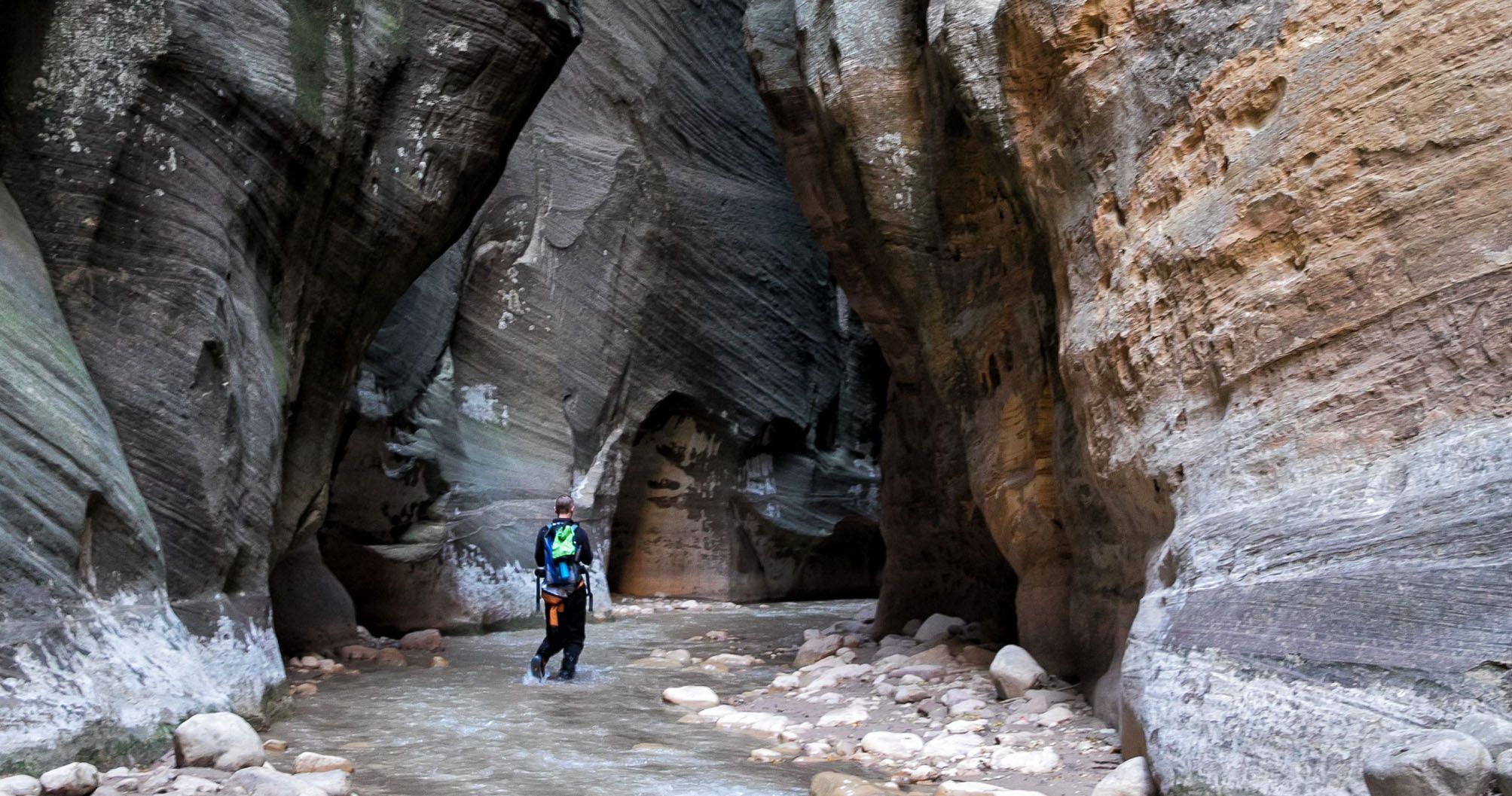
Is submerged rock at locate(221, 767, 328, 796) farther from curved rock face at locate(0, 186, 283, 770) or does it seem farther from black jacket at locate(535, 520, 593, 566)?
black jacket at locate(535, 520, 593, 566)

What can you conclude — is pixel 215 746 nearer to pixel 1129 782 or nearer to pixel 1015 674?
pixel 1129 782

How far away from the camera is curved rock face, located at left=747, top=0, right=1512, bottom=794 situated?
11.0ft

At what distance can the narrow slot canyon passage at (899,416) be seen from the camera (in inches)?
143

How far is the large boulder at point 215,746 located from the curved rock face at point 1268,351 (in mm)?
3659

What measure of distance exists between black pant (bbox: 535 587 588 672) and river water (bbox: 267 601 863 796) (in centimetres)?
22

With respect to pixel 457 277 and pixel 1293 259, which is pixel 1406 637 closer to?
pixel 1293 259

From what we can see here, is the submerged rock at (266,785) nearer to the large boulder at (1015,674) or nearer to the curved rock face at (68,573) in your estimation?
the curved rock face at (68,573)

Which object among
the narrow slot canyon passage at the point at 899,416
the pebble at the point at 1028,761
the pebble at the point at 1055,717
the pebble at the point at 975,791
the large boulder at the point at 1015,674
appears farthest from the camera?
the large boulder at the point at 1015,674

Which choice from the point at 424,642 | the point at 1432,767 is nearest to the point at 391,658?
the point at 424,642

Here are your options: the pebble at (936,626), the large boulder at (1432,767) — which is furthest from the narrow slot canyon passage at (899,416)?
the pebble at (936,626)

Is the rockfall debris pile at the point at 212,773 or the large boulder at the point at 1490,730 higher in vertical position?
the large boulder at the point at 1490,730

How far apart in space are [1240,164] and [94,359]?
541 centimetres

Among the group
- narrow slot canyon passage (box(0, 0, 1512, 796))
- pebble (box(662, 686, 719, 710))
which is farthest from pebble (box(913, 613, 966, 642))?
pebble (box(662, 686, 719, 710))

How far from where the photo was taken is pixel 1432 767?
2.73m
